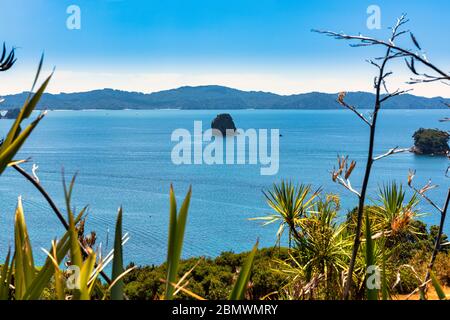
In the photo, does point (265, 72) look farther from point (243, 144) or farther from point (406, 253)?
point (406, 253)

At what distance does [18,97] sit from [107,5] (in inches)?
988

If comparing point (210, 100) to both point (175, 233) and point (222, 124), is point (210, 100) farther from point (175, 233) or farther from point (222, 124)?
point (175, 233)

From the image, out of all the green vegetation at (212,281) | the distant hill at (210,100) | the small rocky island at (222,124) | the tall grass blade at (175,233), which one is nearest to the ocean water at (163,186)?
the green vegetation at (212,281)

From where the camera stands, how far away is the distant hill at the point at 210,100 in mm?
130875

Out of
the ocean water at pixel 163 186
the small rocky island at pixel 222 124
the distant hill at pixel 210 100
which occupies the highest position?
the distant hill at pixel 210 100

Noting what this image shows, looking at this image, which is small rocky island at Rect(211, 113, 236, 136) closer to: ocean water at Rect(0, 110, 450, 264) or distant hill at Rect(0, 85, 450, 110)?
ocean water at Rect(0, 110, 450, 264)

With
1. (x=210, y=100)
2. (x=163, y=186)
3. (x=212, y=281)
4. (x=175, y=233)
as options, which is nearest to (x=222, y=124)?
(x=163, y=186)

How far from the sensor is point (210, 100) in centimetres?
15338

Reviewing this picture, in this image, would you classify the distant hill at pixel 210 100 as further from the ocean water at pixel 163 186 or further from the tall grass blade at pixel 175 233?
the tall grass blade at pixel 175 233

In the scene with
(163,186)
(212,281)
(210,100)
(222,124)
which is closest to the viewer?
(212,281)

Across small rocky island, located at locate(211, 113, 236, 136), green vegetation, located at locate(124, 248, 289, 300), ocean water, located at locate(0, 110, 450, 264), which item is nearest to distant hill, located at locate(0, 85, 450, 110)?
ocean water, located at locate(0, 110, 450, 264)
